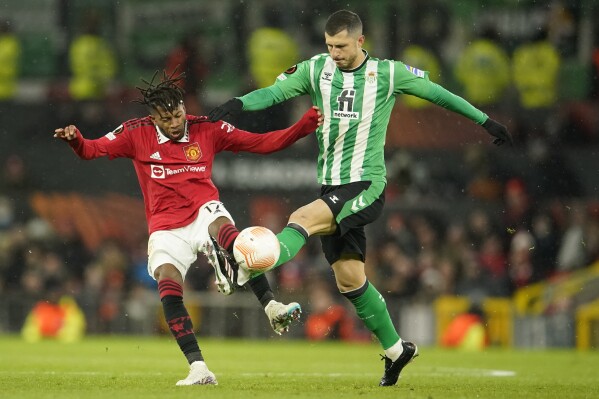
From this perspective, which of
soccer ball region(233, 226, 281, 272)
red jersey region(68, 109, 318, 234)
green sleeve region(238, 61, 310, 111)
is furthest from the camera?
red jersey region(68, 109, 318, 234)

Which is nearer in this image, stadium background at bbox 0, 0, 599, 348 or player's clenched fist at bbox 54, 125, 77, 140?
player's clenched fist at bbox 54, 125, 77, 140

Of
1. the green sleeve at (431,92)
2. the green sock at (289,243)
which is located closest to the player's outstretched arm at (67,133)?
the green sock at (289,243)

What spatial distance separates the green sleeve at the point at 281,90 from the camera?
320 inches

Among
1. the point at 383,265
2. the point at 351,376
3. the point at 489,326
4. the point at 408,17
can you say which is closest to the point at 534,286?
the point at 489,326

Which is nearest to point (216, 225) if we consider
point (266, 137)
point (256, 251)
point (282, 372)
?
point (266, 137)

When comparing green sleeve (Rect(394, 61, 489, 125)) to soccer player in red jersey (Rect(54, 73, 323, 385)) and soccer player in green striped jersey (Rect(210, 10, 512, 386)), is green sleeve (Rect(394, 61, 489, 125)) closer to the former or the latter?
soccer player in green striped jersey (Rect(210, 10, 512, 386))

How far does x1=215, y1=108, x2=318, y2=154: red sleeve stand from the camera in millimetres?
8242

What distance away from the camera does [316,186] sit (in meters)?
18.0

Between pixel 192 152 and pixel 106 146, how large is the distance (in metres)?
0.59

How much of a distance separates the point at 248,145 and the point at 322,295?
7.83 metres

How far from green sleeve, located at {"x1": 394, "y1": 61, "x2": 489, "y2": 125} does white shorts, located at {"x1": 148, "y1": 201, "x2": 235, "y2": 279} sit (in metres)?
1.49

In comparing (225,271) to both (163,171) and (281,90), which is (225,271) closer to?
(163,171)

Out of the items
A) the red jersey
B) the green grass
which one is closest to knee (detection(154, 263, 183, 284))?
the red jersey

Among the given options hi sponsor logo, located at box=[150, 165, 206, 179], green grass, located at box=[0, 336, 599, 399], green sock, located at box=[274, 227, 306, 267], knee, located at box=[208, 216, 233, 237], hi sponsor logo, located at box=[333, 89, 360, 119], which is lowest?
green grass, located at box=[0, 336, 599, 399]
